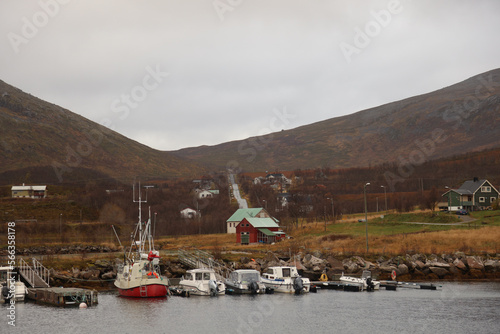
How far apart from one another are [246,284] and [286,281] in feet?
13.9

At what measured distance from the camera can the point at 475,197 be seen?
122250mm

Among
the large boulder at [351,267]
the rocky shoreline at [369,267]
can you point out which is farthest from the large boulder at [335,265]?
the large boulder at [351,267]

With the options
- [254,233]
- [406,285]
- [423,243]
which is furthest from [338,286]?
[254,233]

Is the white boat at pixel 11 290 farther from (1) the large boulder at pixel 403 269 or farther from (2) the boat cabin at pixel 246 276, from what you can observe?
(1) the large boulder at pixel 403 269

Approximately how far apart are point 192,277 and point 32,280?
17.5m

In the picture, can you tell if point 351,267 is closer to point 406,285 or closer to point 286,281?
point 406,285

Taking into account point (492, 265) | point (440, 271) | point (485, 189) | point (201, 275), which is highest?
point (485, 189)

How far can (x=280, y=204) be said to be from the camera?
16600 centimetres

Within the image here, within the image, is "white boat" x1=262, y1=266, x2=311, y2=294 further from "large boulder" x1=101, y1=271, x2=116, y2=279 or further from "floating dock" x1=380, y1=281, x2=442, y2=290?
"large boulder" x1=101, y1=271, x2=116, y2=279

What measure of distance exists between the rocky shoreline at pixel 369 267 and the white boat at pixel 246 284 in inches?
390

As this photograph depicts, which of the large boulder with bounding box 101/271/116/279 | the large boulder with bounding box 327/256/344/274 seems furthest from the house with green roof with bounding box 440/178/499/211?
the large boulder with bounding box 101/271/116/279

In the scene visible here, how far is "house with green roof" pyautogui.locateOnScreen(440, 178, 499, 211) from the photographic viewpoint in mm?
121938

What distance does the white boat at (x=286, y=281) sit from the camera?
61.6 meters

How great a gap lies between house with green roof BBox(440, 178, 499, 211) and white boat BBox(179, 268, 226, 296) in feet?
251
